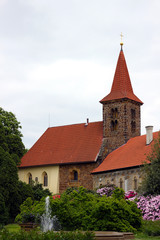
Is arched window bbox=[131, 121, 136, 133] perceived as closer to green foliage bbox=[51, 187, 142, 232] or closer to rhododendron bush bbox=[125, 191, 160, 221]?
rhododendron bush bbox=[125, 191, 160, 221]

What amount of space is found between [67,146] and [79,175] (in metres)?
4.34

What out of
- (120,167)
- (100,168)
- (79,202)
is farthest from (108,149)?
(79,202)

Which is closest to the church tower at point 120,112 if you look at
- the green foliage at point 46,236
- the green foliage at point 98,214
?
the green foliage at point 98,214

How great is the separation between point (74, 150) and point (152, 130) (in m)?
10.4

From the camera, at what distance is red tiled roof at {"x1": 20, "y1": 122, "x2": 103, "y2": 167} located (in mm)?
46219

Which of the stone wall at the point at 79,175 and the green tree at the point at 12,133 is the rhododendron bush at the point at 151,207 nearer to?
the stone wall at the point at 79,175

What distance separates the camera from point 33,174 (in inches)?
1950

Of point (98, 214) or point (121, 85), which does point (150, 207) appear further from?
point (121, 85)

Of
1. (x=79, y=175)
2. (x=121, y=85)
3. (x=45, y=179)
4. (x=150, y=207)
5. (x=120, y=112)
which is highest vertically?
(x=121, y=85)

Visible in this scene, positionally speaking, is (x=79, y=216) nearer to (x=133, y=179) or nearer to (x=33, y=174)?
(x=133, y=179)

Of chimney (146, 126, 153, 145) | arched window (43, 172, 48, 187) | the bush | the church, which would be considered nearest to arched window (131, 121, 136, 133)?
the church

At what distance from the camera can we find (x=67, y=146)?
4884cm

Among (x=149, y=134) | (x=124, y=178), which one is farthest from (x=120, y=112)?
(x=124, y=178)

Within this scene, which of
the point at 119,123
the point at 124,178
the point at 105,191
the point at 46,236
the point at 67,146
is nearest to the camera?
the point at 46,236
